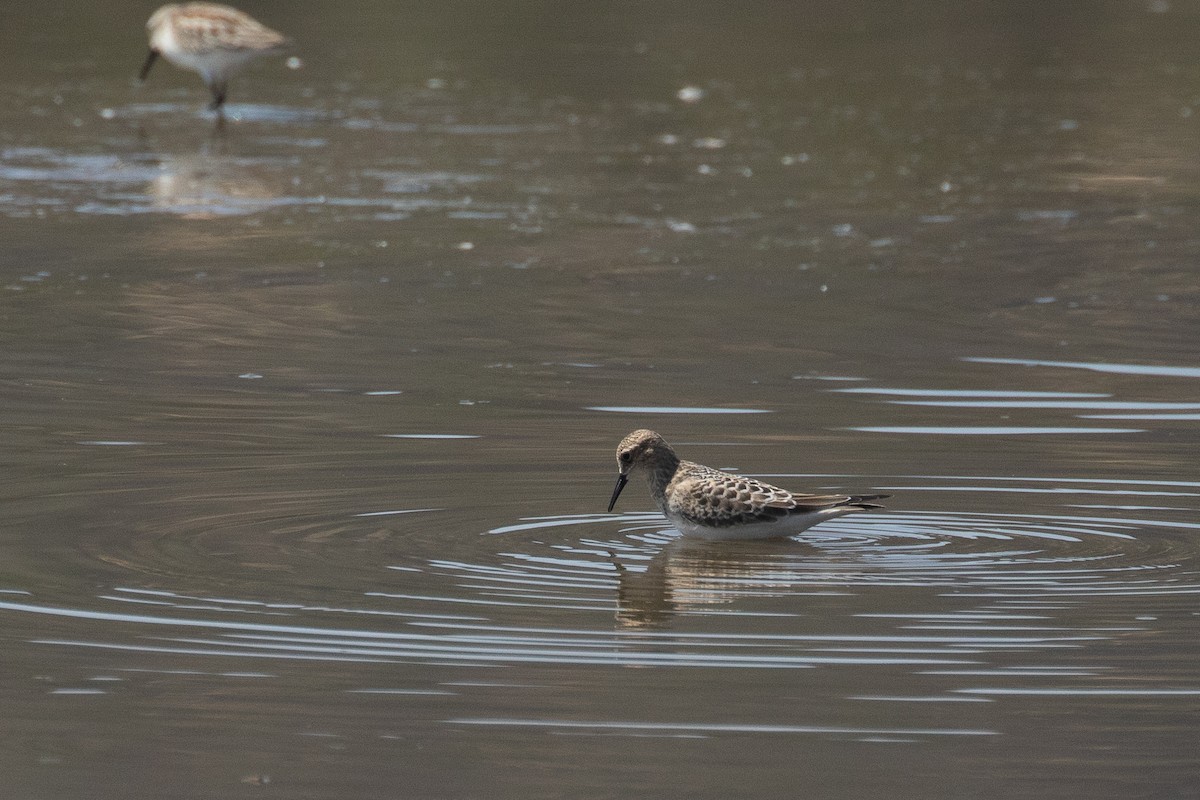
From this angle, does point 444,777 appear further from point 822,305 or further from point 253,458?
point 822,305

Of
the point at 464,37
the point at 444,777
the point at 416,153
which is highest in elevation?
the point at 464,37

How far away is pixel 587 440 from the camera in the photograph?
36.0 feet

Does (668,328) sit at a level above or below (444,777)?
above

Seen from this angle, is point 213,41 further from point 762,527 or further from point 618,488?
point 762,527

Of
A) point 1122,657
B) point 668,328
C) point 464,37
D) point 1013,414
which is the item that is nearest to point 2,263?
point 668,328

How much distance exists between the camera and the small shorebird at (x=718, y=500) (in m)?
9.16

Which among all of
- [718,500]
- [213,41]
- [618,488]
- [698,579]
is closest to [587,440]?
[618,488]

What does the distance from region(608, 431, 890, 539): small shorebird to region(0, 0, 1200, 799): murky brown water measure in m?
0.14

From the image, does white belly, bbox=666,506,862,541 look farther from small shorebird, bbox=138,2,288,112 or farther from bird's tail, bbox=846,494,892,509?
small shorebird, bbox=138,2,288,112

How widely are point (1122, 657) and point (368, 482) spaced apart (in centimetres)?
370

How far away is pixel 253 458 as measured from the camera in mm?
10516

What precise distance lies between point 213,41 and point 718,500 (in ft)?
51.9

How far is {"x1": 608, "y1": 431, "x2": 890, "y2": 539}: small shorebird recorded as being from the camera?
9156mm

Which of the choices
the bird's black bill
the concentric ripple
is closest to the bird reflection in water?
the concentric ripple
